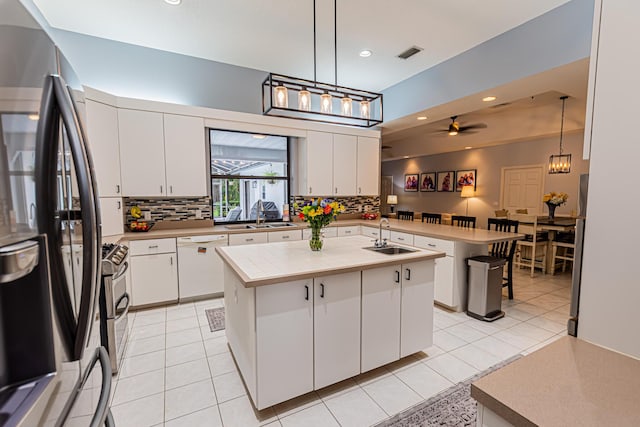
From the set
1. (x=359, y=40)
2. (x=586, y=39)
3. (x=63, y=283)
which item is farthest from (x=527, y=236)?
(x=63, y=283)

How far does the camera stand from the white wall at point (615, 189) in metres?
0.80

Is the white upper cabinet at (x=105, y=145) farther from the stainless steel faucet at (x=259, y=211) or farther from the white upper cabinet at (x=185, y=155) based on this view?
the stainless steel faucet at (x=259, y=211)

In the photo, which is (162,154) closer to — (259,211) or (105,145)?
(105,145)

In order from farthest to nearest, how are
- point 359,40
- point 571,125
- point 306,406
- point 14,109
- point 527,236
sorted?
Answer: point 571,125, point 527,236, point 359,40, point 306,406, point 14,109

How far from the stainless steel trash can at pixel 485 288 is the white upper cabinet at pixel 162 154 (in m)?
3.56

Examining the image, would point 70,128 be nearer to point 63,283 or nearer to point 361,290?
point 63,283

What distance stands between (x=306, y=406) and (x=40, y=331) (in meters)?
1.76

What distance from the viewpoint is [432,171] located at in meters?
9.77

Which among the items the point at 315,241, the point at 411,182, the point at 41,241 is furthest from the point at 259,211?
the point at 411,182

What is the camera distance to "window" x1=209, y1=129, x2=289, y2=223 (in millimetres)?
4430

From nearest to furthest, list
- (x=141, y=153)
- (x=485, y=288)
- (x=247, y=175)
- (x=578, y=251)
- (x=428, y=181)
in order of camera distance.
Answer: (x=578, y=251)
(x=485, y=288)
(x=141, y=153)
(x=247, y=175)
(x=428, y=181)

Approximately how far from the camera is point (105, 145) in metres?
3.30

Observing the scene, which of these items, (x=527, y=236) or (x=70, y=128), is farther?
(x=527, y=236)

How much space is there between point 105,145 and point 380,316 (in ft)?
11.4
